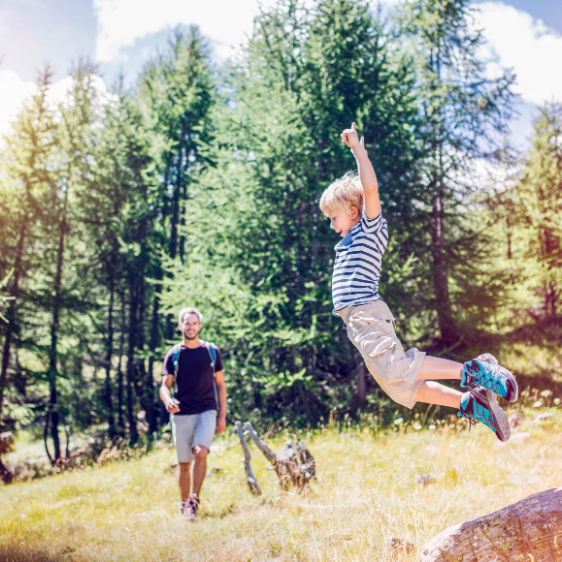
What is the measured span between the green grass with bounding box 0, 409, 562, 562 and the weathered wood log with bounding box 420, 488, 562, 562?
1.71 feet

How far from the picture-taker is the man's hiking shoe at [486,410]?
8.90 ft

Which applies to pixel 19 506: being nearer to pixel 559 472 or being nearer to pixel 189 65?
pixel 559 472

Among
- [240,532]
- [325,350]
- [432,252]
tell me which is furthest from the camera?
[432,252]

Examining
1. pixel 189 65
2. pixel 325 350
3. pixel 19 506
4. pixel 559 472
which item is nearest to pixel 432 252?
pixel 325 350

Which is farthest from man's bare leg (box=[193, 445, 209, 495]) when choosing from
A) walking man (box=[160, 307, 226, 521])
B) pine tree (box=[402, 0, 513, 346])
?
pine tree (box=[402, 0, 513, 346])

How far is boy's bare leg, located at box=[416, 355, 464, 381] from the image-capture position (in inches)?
112

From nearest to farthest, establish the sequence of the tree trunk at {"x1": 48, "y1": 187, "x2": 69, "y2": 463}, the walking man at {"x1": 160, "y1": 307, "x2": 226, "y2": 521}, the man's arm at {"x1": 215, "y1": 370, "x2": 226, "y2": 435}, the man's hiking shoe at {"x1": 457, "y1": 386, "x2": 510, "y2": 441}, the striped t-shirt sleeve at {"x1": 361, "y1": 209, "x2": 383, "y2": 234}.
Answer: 1. the man's hiking shoe at {"x1": 457, "y1": 386, "x2": 510, "y2": 441}
2. the striped t-shirt sleeve at {"x1": 361, "y1": 209, "x2": 383, "y2": 234}
3. the walking man at {"x1": 160, "y1": 307, "x2": 226, "y2": 521}
4. the man's arm at {"x1": 215, "y1": 370, "x2": 226, "y2": 435}
5. the tree trunk at {"x1": 48, "y1": 187, "x2": 69, "y2": 463}

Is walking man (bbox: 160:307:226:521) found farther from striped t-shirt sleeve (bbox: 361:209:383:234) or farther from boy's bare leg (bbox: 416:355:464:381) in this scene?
boy's bare leg (bbox: 416:355:464:381)

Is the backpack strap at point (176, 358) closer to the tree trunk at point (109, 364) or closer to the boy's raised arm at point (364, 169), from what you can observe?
the boy's raised arm at point (364, 169)

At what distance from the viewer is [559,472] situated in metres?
4.38

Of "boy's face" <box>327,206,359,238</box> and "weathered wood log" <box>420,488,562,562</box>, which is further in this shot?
"boy's face" <box>327,206,359,238</box>

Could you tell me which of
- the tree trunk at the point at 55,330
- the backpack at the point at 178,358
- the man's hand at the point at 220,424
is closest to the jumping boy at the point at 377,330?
the backpack at the point at 178,358

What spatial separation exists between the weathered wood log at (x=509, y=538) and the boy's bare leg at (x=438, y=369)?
0.85m

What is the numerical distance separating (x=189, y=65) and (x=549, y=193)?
14.7 meters
